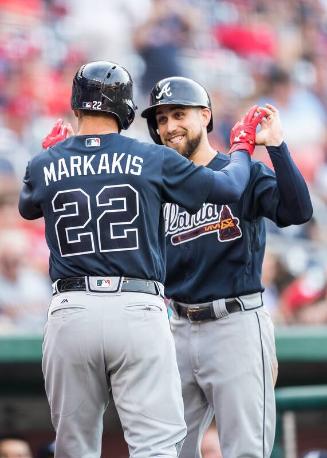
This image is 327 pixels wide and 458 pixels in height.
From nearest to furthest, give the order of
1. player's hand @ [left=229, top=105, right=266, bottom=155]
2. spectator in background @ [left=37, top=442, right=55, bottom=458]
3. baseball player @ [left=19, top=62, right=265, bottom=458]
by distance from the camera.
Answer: baseball player @ [left=19, top=62, right=265, bottom=458], player's hand @ [left=229, top=105, right=266, bottom=155], spectator in background @ [left=37, top=442, right=55, bottom=458]

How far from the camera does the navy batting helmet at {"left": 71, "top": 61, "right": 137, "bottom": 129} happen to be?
373 cm

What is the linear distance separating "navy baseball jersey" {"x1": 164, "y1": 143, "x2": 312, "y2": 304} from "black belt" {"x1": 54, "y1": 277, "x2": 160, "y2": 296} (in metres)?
0.64

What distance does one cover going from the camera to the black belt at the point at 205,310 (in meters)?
4.23

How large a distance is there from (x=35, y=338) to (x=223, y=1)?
21.2ft

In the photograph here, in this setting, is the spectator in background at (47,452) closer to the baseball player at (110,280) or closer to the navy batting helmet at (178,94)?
the baseball player at (110,280)

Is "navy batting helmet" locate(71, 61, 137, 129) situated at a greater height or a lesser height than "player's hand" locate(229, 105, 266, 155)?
greater

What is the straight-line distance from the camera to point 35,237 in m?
9.07

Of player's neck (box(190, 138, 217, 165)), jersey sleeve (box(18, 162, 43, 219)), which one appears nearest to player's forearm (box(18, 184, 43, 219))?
jersey sleeve (box(18, 162, 43, 219))

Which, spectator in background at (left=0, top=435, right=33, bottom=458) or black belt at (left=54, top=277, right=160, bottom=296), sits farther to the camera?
spectator in background at (left=0, top=435, right=33, bottom=458)

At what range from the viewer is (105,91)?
3732 mm

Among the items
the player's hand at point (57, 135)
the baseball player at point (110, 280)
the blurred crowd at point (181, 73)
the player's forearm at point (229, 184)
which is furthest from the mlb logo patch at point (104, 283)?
the blurred crowd at point (181, 73)

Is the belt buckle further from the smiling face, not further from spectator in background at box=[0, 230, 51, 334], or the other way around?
spectator in background at box=[0, 230, 51, 334]

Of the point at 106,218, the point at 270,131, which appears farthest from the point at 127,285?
the point at 270,131

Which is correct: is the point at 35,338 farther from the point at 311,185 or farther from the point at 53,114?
the point at 311,185
